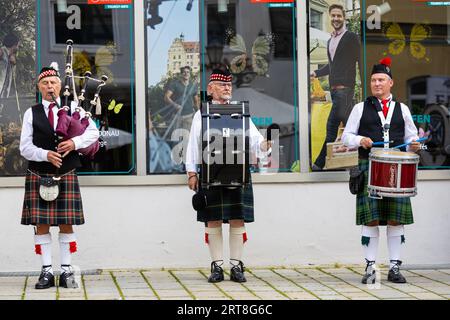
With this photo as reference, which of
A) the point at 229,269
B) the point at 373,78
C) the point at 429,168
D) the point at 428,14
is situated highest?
the point at 428,14

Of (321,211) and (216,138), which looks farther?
(321,211)

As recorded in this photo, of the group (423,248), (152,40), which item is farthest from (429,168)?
(152,40)

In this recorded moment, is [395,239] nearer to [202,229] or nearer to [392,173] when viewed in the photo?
[392,173]

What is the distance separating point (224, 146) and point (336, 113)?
5.41 feet

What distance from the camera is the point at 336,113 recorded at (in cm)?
856

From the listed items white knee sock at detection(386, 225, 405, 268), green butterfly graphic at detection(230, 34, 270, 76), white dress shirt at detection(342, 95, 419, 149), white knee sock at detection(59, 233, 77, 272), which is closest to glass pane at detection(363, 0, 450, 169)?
green butterfly graphic at detection(230, 34, 270, 76)

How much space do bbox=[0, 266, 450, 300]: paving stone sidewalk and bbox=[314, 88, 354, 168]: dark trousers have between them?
107cm

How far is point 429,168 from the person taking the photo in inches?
339

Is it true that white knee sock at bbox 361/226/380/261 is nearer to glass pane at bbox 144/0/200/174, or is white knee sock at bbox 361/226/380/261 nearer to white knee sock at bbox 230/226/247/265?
white knee sock at bbox 230/226/247/265

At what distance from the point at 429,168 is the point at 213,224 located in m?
2.28

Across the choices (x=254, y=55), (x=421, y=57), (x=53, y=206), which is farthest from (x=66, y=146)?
(x=421, y=57)

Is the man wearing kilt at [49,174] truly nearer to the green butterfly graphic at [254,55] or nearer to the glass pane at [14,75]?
the glass pane at [14,75]
